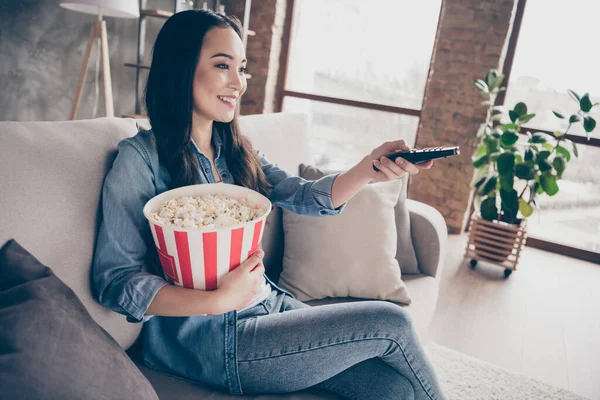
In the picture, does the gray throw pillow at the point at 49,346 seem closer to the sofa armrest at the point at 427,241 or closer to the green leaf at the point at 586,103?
the sofa armrest at the point at 427,241

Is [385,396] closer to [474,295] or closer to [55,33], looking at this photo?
[474,295]

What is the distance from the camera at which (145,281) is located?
89 centimetres

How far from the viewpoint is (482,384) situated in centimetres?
175

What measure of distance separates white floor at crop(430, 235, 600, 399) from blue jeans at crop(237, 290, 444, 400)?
112cm

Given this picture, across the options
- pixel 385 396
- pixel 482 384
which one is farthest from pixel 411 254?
pixel 385 396

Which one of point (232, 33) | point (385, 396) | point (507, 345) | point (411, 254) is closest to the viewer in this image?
point (385, 396)

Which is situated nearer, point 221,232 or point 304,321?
point 221,232

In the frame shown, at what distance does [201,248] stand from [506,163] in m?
2.44

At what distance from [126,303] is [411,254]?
113 centimetres

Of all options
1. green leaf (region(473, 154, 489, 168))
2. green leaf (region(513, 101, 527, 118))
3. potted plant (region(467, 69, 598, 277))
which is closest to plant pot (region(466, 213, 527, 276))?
potted plant (region(467, 69, 598, 277))

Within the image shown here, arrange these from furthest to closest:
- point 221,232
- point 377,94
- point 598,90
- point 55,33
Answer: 1. point 377,94
2. point 598,90
3. point 55,33
4. point 221,232

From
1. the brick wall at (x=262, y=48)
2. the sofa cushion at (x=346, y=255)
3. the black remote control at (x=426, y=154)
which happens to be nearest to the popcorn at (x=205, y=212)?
the black remote control at (x=426, y=154)

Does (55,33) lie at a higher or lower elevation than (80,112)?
higher

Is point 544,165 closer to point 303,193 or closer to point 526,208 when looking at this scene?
point 526,208
